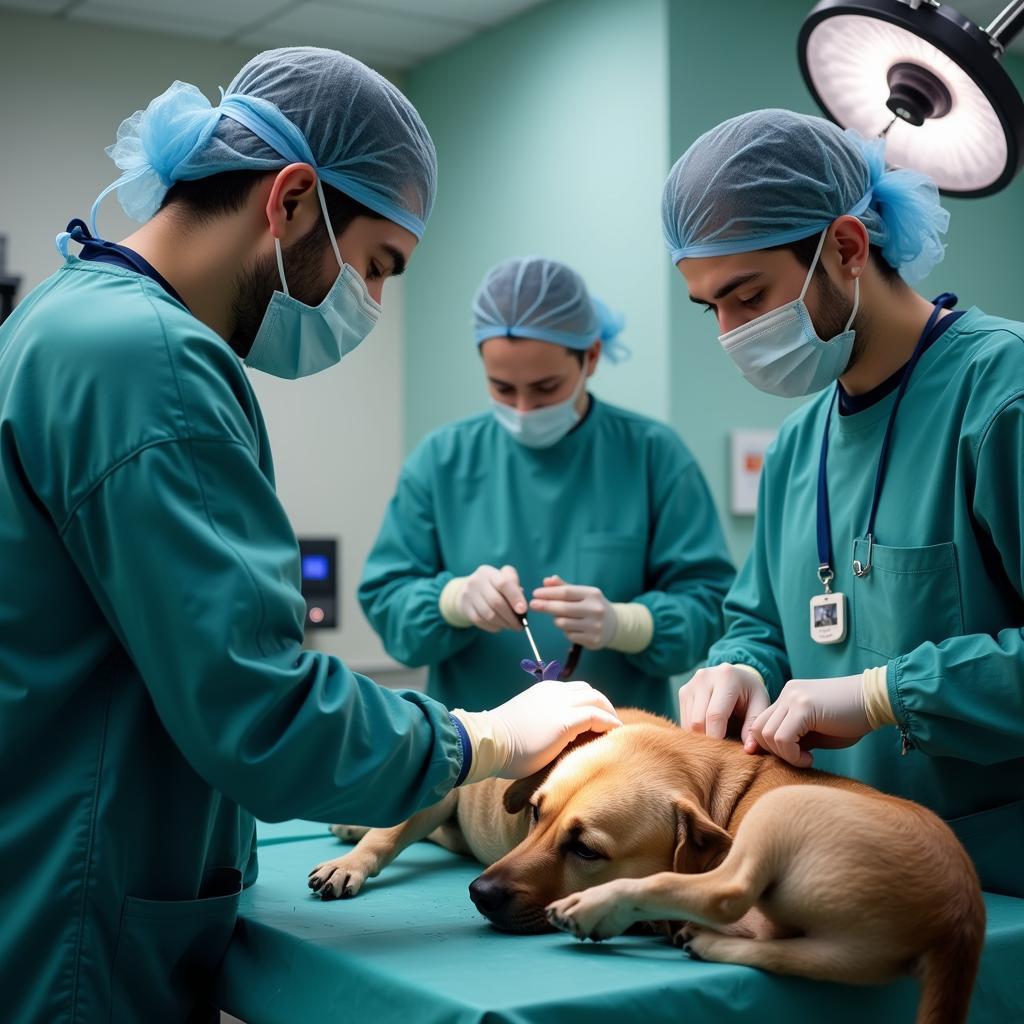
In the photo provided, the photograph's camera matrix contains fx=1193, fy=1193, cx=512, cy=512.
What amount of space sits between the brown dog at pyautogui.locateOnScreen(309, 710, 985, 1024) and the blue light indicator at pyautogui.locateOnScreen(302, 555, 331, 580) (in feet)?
10.4

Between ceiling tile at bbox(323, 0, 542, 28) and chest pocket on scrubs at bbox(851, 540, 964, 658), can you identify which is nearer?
chest pocket on scrubs at bbox(851, 540, 964, 658)

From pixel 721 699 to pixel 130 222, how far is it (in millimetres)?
3366

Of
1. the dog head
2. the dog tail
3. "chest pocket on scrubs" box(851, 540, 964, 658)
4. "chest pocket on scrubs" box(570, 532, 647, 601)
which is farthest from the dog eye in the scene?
"chest pocket on scrubs" box(570, 532, 647, 601)

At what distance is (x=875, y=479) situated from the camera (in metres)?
1.70

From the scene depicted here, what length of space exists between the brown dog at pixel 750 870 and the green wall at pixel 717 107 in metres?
2.42

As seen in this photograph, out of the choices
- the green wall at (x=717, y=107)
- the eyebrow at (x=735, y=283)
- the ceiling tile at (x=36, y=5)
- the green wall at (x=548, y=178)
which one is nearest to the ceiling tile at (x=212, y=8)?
the ceiling tile at (x=36, y=5)

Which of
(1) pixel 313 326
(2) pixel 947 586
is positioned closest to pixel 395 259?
(1) pixel 313 326

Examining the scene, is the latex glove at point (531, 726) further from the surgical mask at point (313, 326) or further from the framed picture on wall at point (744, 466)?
the framed picture on wall at point (744, 466)

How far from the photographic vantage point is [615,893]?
125 cm

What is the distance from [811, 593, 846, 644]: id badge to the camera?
172cm

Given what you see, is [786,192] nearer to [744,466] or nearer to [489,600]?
[489,600]

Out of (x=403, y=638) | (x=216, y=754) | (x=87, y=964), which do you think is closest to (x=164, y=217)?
(x=216, y=754)

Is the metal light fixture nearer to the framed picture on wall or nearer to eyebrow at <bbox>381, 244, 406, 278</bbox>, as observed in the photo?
eyebrow at <bbox>381, 244, 406, 278</bbox>

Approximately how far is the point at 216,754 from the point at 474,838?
74 centimetres
